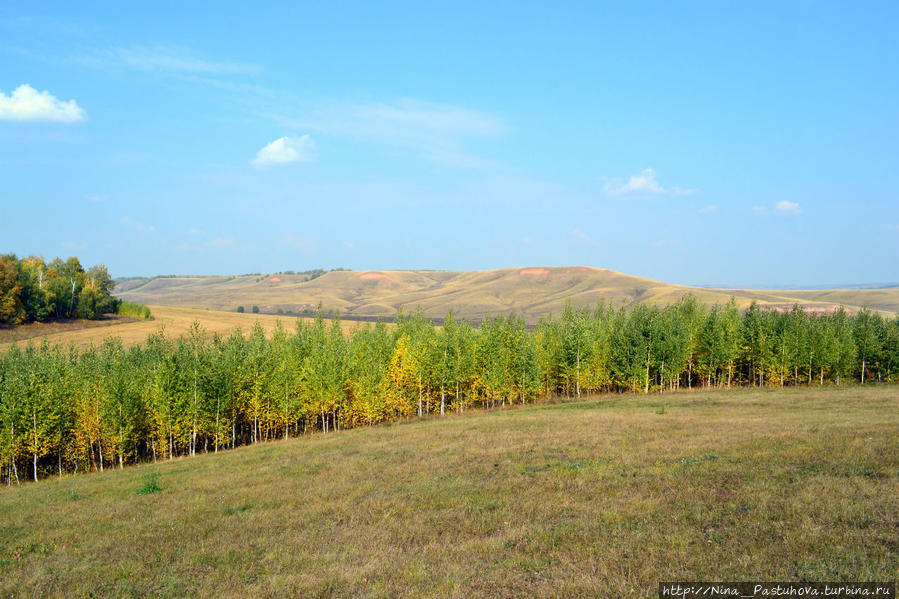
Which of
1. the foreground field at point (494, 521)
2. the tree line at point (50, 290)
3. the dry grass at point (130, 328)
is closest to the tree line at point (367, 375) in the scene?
the foreground field at point (494, 521)

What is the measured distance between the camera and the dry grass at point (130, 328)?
108875 mm

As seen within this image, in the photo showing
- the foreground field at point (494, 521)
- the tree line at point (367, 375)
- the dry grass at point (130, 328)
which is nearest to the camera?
the foreground field at point (494, 521)

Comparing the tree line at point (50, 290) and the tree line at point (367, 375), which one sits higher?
the tree line at point (50, 290)

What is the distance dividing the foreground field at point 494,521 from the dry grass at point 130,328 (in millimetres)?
94380

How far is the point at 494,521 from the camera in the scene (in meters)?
17.3

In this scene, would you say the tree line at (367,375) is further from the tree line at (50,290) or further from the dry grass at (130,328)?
the tree line at (50,290)

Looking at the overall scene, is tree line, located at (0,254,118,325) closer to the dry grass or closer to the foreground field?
the dry grass

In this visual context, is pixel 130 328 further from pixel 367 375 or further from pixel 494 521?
pixel 494 521

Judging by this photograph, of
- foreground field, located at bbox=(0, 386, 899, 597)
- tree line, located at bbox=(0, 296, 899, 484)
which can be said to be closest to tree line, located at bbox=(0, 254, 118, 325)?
tree line, located at bbox=(0, 296, 899, 484)

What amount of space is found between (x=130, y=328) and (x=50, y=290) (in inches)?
737

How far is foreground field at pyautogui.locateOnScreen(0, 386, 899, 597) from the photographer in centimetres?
1274

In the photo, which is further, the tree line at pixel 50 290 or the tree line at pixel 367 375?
the tree line at pixel 50 290

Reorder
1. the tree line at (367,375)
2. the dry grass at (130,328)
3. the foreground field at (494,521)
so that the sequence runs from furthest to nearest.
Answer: the dry grass at (130,328) < the tree line at (367,375) < the foreground field at (494,521)

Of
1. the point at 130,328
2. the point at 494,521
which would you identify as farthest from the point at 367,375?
the point at 130,328
